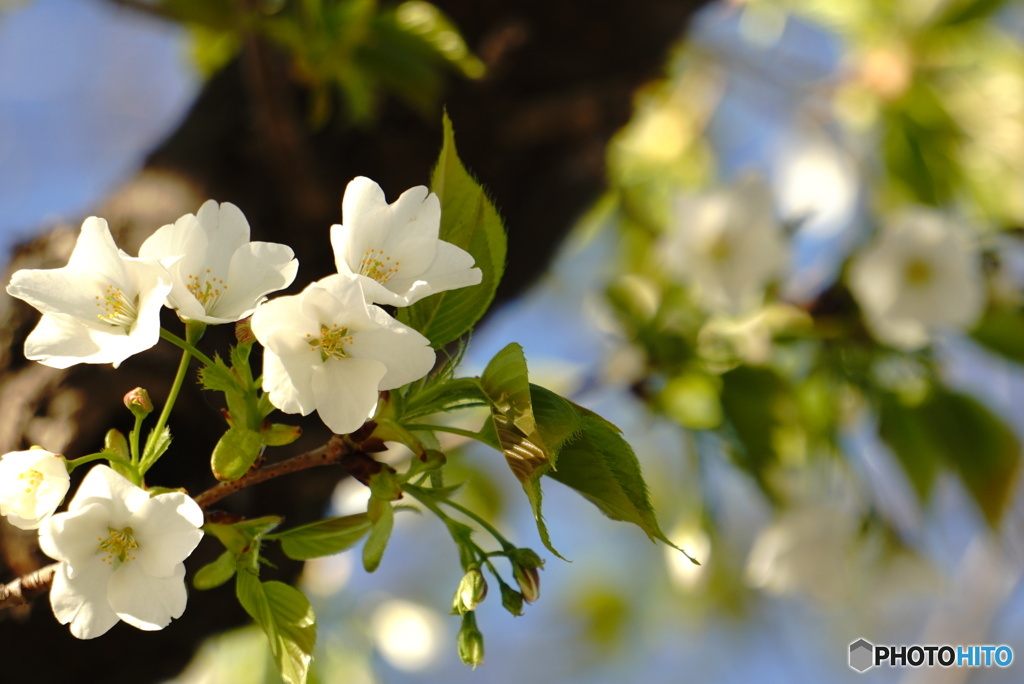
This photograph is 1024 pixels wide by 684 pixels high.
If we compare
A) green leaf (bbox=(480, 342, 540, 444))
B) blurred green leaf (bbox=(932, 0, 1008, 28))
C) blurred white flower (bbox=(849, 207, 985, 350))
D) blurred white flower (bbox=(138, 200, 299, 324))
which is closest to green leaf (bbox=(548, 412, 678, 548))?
green leaf (bbox=(480, 342, 540, 444))

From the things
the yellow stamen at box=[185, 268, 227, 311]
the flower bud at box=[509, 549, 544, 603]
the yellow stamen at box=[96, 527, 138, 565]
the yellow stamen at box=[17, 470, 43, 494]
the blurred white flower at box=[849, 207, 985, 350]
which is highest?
the yellow stamen at box=[185, 268, 227, 311]

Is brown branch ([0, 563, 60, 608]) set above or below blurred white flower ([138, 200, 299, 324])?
below

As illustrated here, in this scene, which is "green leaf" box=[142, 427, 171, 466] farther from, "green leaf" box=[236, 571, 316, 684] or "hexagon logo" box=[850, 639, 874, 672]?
"hexagon logo" box=[850, 639, 874, 672]

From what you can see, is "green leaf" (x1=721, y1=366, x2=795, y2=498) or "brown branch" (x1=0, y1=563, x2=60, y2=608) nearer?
"brown branch" (x1=0, y1=563, x2=60, y2=608)

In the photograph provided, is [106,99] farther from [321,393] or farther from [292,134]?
[321,393]

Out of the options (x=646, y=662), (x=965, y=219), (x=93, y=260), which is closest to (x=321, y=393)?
(x=93, y=260)

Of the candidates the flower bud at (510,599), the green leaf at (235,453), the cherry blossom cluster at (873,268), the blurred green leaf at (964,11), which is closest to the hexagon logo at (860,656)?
the cherry blossom cluster at (873,268)

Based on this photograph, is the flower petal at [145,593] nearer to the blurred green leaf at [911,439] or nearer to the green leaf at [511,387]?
the green leaf at [511,387]

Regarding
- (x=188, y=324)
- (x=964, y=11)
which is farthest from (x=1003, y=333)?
(x=188, y=324)
